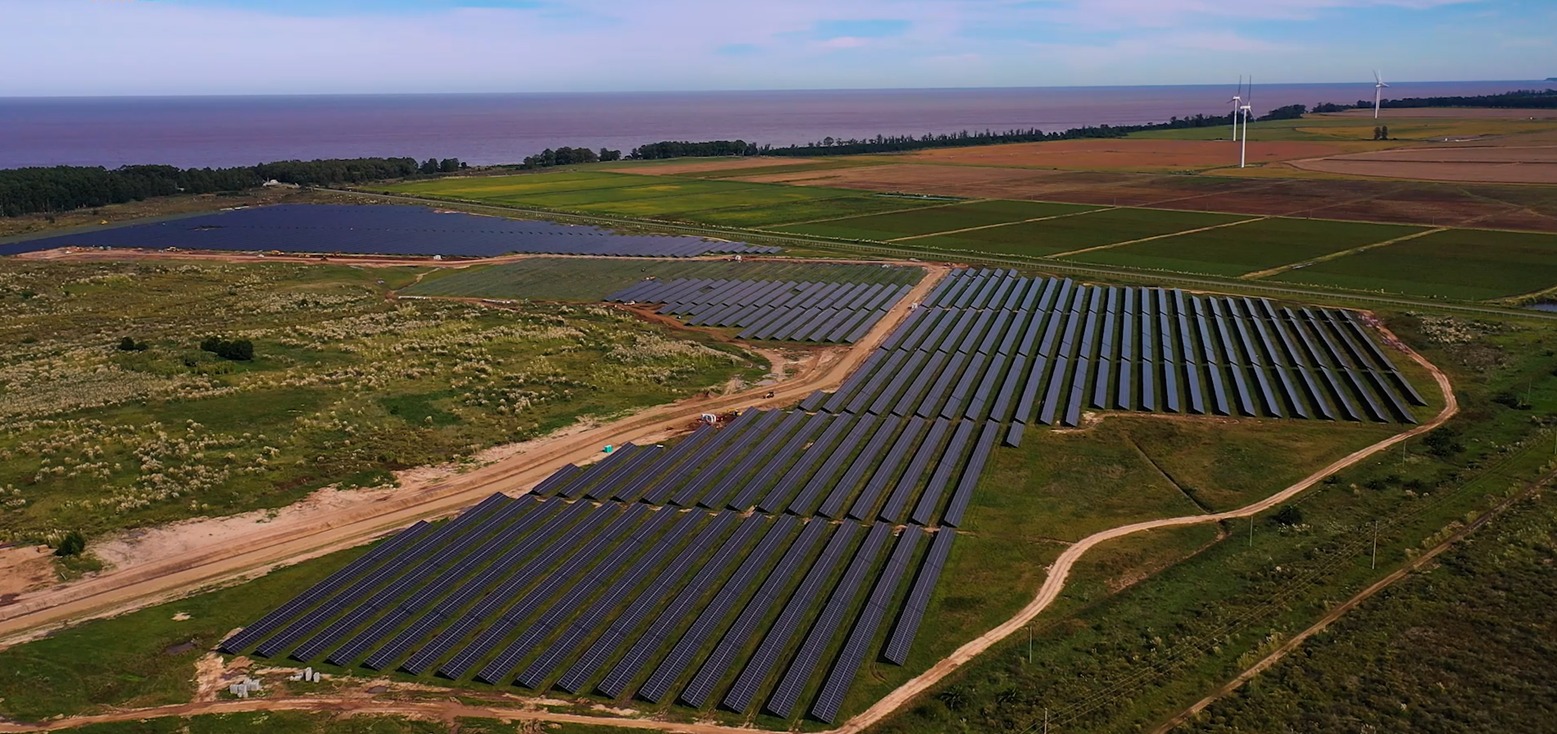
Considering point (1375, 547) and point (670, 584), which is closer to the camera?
point (670, 584)

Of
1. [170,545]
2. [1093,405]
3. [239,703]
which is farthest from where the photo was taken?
[1093,405]

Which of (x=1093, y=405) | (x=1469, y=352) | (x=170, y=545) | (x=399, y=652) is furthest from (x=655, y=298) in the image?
(x=1469, y=352)

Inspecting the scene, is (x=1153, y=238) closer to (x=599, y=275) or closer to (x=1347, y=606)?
(x=599, y=275)

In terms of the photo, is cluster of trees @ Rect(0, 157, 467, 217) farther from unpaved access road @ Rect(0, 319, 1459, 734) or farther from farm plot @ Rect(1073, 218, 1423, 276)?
unpaved access road @ Rect(0, 319, 1459, 734)

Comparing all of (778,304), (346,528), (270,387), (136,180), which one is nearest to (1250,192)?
(778,304)

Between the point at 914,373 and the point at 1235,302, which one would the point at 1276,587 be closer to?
the point at 914,373

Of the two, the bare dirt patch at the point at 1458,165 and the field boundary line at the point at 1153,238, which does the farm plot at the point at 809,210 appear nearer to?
the field boundary line at the point at 1153,238

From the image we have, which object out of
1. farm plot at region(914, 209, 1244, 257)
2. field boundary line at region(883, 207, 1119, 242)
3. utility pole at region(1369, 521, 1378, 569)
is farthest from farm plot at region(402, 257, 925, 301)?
utility pole at region(1369, 521, 1378, 569)
